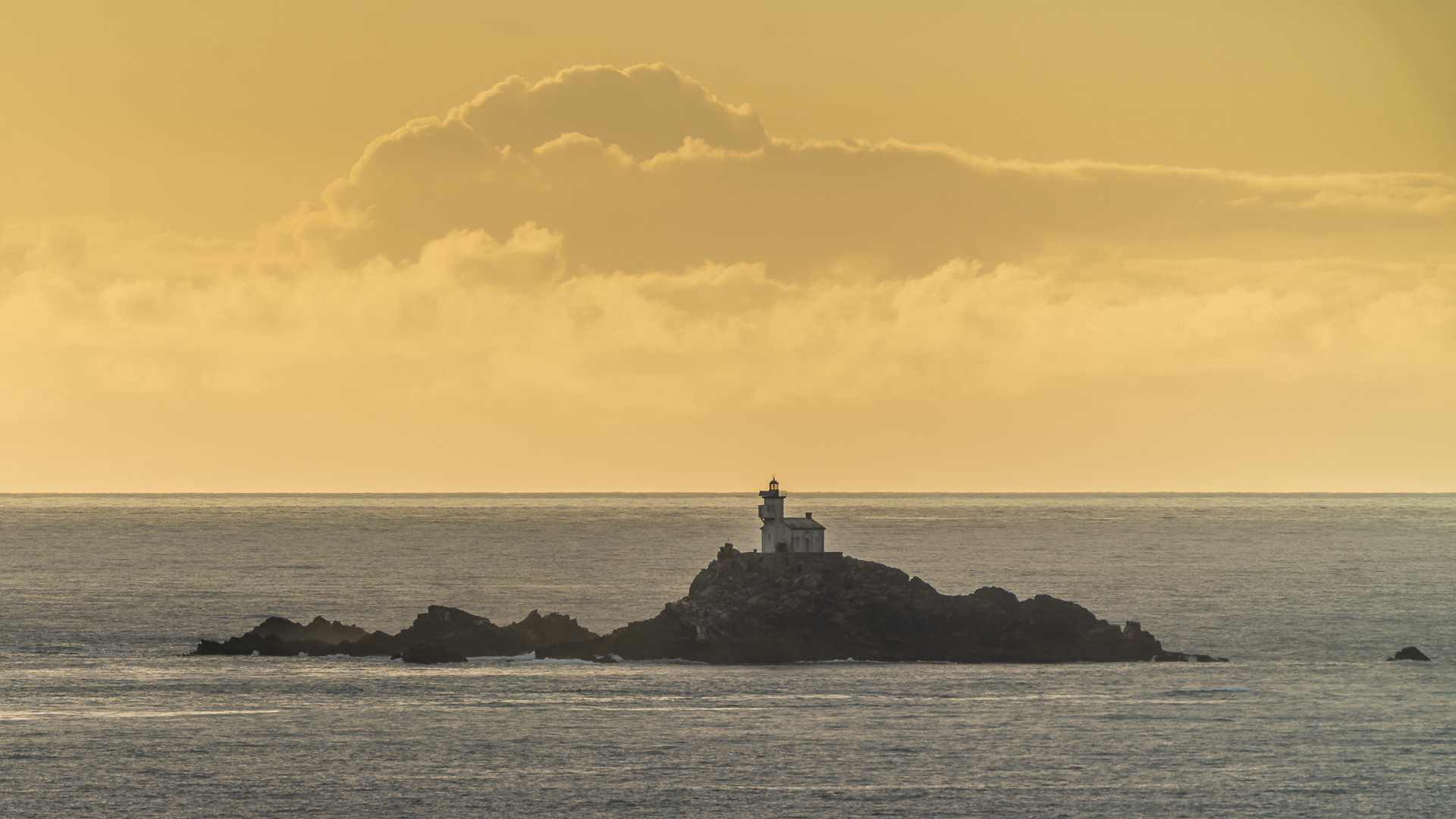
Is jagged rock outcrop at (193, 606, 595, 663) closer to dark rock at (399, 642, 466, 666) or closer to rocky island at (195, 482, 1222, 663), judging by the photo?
dark rock at (399, 642, 466, 666)

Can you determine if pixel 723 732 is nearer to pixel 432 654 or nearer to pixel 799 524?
pixel 799 524

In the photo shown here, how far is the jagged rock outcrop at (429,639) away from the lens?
97.2 meters

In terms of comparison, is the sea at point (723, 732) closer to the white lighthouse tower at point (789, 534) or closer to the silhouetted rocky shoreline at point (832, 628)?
the silhouetted rocky shoreline at point (832, 628)

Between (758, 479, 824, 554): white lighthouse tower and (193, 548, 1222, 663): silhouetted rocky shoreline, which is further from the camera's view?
(758, 479, 824, 554): white lighthouse tower

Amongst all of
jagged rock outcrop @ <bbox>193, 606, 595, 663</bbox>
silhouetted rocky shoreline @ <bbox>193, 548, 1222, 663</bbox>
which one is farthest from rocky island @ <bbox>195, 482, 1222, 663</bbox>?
jagged rock outcrop @ <bbox>193, 606, 595, 663</bbox>

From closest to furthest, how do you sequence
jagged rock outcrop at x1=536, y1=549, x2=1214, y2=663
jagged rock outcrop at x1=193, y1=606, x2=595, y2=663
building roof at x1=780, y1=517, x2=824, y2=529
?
jagged rock outcrop at x1=536, y1=549, x2=1214, y2=663 < building roof at x1=780, y1=517, x2=824, y2=529 < jagged rock outcrop at x1=193, y1=606, x2=595, y2=663

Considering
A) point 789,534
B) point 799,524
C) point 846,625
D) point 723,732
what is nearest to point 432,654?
point 789,534

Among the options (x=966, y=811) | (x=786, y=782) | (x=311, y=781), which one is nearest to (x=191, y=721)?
(x=311, y=781)

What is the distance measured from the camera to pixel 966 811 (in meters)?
58.7

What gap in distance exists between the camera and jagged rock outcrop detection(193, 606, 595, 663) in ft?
319

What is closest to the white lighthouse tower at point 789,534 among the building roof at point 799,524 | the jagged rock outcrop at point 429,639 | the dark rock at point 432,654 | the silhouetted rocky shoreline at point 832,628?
the building roof at point 799,524

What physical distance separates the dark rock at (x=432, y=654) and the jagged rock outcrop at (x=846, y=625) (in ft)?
29.4

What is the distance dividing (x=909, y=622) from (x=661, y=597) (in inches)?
1815

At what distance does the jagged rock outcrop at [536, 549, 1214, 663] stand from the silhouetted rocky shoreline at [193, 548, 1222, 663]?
5 centimetres
